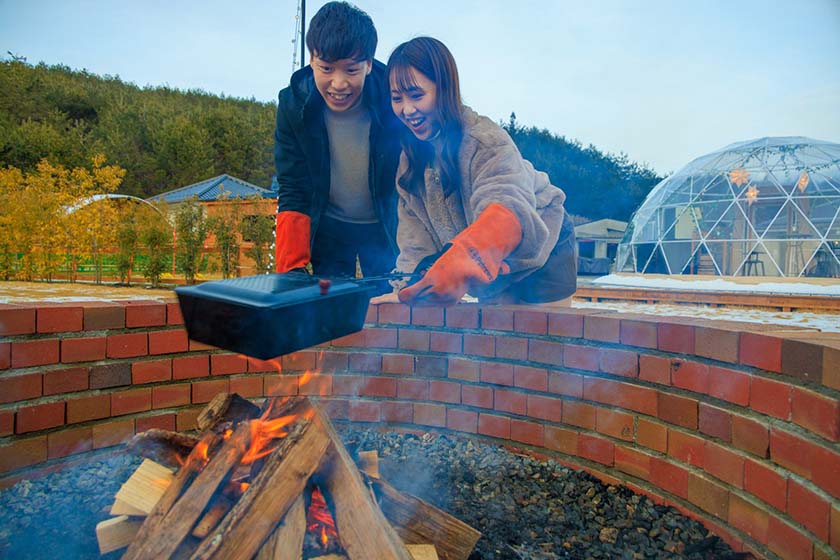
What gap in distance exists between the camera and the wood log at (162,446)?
1356mm

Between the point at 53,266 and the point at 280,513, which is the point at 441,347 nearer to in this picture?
the point at 280,513

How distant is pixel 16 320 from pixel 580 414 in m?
1.91

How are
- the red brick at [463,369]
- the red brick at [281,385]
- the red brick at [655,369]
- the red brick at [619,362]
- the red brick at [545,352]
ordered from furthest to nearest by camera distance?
the red brick at [281,385] → the red brick at [463,369] → the red brick at [545,352] → the red brick at [619,362] → the red brick at [655,369]

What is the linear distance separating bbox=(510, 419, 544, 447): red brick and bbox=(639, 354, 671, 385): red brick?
18.6 inches

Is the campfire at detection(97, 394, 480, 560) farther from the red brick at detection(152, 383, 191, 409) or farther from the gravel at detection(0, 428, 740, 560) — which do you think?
the red brick at detection(152, 383, 191, 409)

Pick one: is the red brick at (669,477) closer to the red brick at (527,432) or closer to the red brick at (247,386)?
the red brick at (527,432)

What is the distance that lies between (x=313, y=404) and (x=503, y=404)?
95cm

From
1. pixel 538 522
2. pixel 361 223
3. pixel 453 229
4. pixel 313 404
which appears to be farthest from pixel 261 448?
pixel 361 223

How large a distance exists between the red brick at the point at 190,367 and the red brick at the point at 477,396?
1.04m

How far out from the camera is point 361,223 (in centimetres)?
240

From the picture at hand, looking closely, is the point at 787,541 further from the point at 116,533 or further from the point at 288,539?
the point at 116,533

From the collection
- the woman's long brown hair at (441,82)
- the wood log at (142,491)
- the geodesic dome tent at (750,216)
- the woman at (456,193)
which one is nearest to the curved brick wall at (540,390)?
the woman at (456,193)

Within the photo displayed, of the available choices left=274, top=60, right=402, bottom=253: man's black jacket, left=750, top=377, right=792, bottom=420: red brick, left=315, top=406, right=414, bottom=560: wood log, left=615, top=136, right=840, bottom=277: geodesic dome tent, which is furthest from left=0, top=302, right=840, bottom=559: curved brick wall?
left=615, top=136, right=840, bottom=277: geodesic dome tent

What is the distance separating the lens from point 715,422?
4.68 ft
